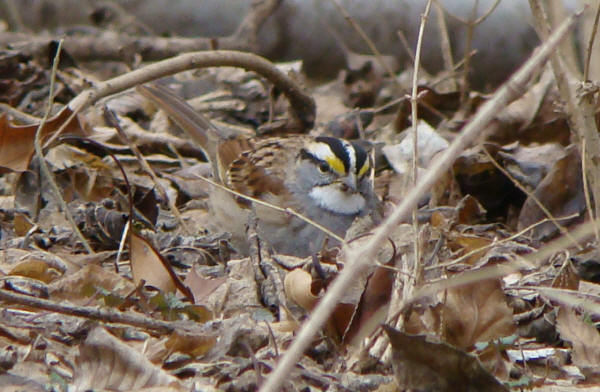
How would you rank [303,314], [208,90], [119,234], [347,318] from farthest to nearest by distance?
[208,90]
[119,234]
[303,314]
[347,318]

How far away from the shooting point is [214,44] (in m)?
8.12

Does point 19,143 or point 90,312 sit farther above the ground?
point 90,312

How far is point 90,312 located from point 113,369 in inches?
10.2

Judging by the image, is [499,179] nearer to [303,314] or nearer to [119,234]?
[119,234]

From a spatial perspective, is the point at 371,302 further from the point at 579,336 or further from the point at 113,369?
the point at 113,369

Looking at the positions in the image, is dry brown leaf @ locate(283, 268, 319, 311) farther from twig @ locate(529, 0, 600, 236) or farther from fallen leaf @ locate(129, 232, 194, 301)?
twig @ locate(529, 0, 600, 236)

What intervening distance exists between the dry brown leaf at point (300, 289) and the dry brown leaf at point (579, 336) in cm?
83

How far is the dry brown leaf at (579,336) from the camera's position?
10.7ft

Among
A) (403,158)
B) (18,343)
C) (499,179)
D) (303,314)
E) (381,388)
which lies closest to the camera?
(381,388)

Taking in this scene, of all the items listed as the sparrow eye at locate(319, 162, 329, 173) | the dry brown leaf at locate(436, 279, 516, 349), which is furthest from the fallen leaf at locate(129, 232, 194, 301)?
the sparrow eye at locate(319, 162, 329, 173)

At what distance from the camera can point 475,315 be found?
3109 millimetres

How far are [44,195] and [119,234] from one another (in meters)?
0.78

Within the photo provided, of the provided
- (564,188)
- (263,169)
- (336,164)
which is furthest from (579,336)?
(263,169)

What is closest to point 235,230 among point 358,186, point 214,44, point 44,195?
point 358,186
